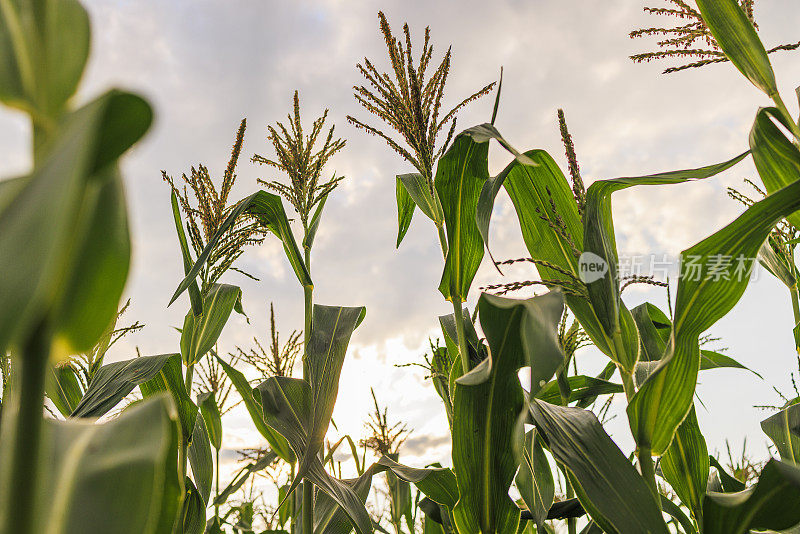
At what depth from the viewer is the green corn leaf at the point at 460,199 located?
124 centimetres

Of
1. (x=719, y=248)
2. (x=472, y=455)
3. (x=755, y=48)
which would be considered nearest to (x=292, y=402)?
(x=472, y=455)

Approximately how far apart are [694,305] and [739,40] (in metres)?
0.68

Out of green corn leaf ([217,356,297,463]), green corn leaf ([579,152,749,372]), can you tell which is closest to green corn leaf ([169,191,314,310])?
green corn leaf ([217,356,297,463])

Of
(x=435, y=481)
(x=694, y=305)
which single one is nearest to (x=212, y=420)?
(x=435, y=481)

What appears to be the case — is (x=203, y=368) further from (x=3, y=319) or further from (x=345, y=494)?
(x=3, y=319)

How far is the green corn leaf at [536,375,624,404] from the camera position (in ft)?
4.27

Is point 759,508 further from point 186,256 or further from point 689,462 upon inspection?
point 186,256

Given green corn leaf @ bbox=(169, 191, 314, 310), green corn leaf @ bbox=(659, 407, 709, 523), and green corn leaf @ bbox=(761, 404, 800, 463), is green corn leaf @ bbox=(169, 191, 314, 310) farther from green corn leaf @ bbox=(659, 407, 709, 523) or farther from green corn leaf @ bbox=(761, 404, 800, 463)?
green corn leaf @ bbox=(761, 404, 800, 463)

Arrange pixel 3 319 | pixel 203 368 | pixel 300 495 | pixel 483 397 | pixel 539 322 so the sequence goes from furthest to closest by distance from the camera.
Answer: pixel 203 368
pixel 300 495
pixel 483 397
pixel 539 322
pixel 3 319

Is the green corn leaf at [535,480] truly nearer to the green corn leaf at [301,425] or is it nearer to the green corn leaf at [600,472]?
the green corn leaf at [600,472]

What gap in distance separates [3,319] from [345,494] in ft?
3.45

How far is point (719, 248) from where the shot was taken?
0.81 m

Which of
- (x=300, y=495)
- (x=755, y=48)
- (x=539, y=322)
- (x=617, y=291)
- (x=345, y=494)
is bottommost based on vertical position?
(x=300, y=495)

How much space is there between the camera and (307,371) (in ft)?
4.59
